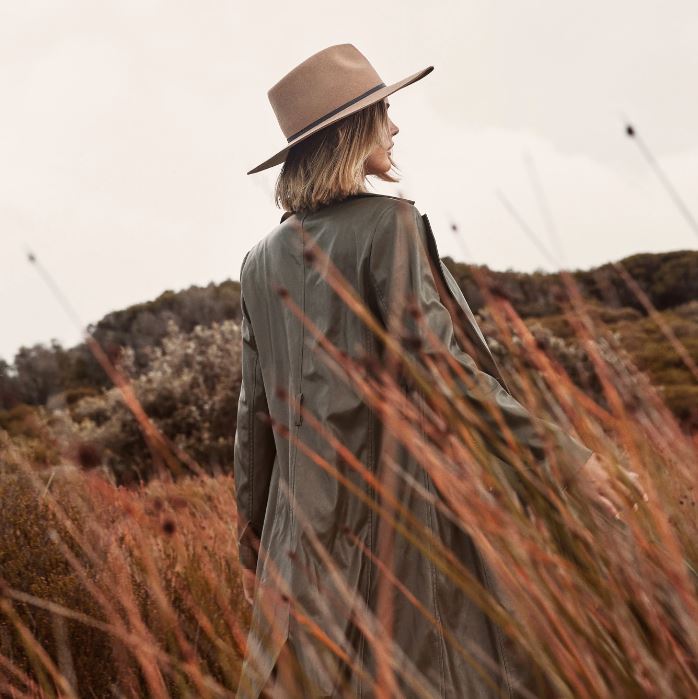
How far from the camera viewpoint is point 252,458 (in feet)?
6.92

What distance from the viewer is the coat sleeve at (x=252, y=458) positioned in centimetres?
211

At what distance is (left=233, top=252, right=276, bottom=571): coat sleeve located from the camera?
211 cm

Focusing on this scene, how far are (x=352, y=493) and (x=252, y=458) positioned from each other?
445 mm

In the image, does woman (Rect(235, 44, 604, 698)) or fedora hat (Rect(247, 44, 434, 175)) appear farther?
fedora hat (Rect(247, 44, 434, 175))

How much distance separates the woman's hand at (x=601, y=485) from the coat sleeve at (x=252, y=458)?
37.2 inches

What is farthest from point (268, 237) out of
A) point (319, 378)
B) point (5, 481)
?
point (5, 481)

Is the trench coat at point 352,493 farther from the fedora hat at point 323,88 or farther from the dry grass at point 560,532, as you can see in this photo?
the fedora hat at point 323,88

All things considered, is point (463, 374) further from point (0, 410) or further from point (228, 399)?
point (0, 410)

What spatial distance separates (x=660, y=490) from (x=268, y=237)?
1.15m

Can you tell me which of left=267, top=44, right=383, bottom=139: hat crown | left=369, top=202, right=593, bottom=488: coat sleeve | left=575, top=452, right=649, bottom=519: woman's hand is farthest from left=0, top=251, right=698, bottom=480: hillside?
left=575, top=452, right=649, bottom=519: woman's hand

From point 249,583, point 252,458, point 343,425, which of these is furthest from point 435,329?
point 249,583

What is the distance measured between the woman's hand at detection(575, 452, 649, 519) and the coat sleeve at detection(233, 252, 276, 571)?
0.94m

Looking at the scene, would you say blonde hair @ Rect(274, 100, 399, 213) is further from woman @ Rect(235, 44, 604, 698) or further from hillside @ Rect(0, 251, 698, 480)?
hillside @ Rect(0, 251, 698, 480)

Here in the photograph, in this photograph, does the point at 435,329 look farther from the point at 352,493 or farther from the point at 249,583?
the point at 249,583
